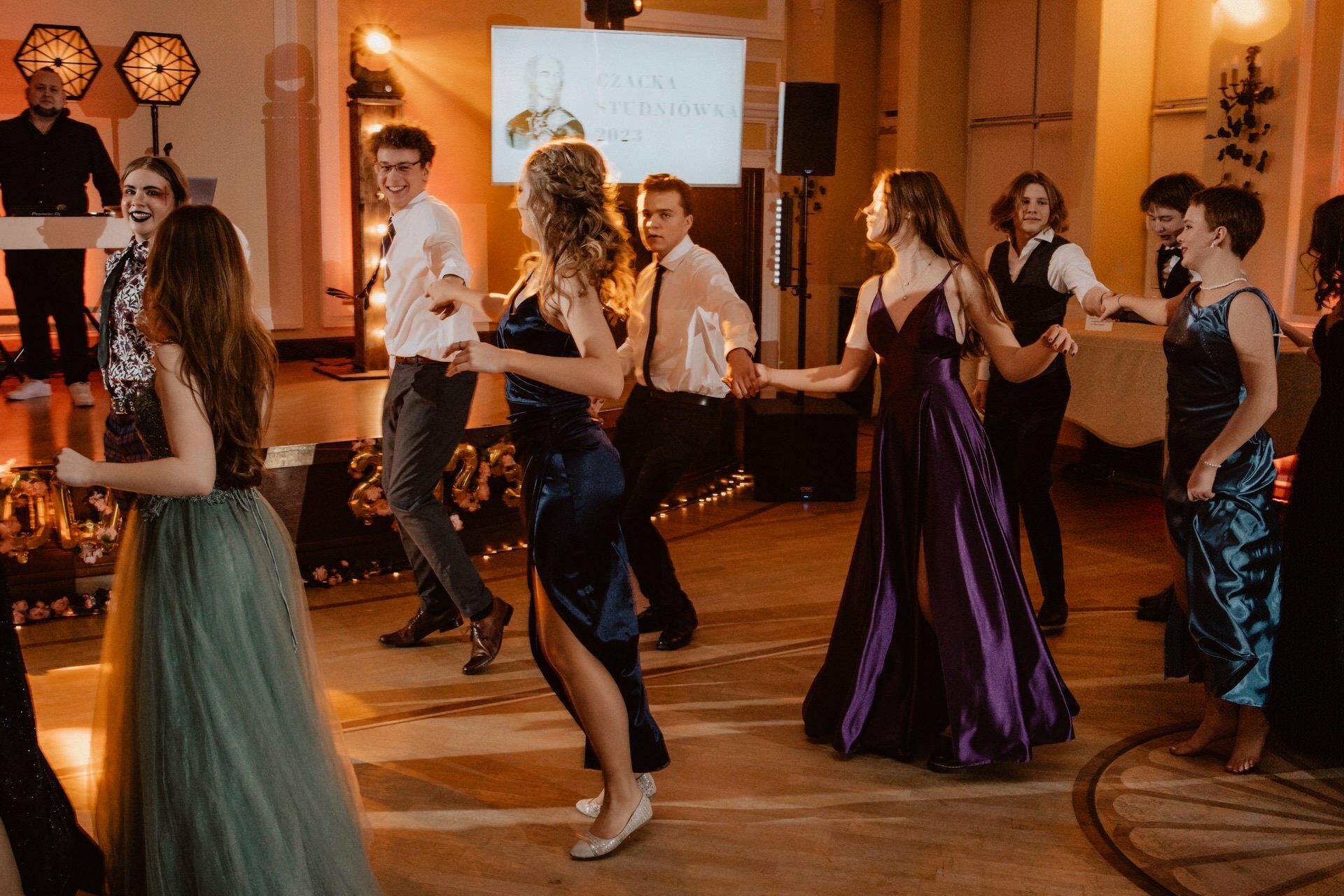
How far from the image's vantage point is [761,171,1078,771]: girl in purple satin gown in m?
3.19

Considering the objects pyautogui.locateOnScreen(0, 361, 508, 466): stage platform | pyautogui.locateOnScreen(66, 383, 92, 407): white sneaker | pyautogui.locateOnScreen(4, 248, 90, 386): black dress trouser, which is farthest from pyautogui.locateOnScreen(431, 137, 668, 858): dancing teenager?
pyautogui.locateOnScreen(4, 248, 90, 386): black dress trouser

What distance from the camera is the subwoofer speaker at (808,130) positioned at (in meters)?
7.34

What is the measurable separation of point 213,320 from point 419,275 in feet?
5.53

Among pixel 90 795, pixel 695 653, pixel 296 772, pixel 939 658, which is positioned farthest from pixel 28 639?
pixel 939 658

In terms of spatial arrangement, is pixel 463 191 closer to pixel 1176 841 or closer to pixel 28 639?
pixel 28 639

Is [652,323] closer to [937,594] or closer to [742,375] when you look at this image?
[742,375]

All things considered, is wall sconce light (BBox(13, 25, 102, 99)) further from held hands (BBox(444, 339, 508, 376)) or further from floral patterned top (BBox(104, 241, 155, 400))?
held hands (BBox(444, 339, 508, 376))

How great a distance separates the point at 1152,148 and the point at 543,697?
214 inches

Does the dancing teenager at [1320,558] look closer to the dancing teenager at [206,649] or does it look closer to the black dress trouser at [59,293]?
the dancing teenager at [206,649]

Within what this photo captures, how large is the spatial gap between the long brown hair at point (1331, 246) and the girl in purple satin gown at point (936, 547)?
0.73 m

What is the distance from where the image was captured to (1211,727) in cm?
337

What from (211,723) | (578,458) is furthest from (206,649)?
(578,458)

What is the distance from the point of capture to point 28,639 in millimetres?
4316

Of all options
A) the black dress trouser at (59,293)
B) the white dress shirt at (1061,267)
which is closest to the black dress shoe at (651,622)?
the white dress shirt at (1061,267)
